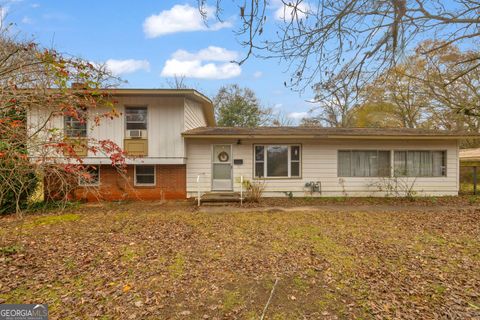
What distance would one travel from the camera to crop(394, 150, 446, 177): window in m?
11.7

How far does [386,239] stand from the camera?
5.73m

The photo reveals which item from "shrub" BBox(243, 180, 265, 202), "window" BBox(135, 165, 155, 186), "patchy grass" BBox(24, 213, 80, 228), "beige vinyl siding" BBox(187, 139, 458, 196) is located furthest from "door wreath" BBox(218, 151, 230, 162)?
"patchy grass" BBox(24, 213, 80, 228)

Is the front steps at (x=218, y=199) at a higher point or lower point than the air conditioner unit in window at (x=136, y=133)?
lower

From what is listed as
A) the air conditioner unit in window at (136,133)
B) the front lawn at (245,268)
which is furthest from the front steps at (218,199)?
the air conditioner unit in window at (136,133)

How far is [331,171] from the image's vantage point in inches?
457

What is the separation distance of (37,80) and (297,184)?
9600 mm

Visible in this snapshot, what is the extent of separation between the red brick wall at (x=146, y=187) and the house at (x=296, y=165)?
4 cm

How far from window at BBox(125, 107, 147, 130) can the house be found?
40 mm

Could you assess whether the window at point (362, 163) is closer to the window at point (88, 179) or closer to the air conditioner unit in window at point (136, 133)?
the air conditioner unit in window at point (136, 133)

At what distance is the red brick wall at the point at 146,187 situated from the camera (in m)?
11.0

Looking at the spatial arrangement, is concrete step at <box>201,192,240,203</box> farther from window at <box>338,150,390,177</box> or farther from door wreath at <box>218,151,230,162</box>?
window at <box>338,150,390,177</box>

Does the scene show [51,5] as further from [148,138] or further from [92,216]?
[92,216]

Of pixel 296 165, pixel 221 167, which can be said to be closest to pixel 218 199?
pixel 221 167

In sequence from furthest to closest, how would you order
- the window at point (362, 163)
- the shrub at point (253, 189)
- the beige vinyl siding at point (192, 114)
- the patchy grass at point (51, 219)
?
1. the window at point (362, 163)
2. the beige vinyl siding at point (192, 114)
3. the shrub at point (253, 189)
4. the patchy grass at point (51, 219)
